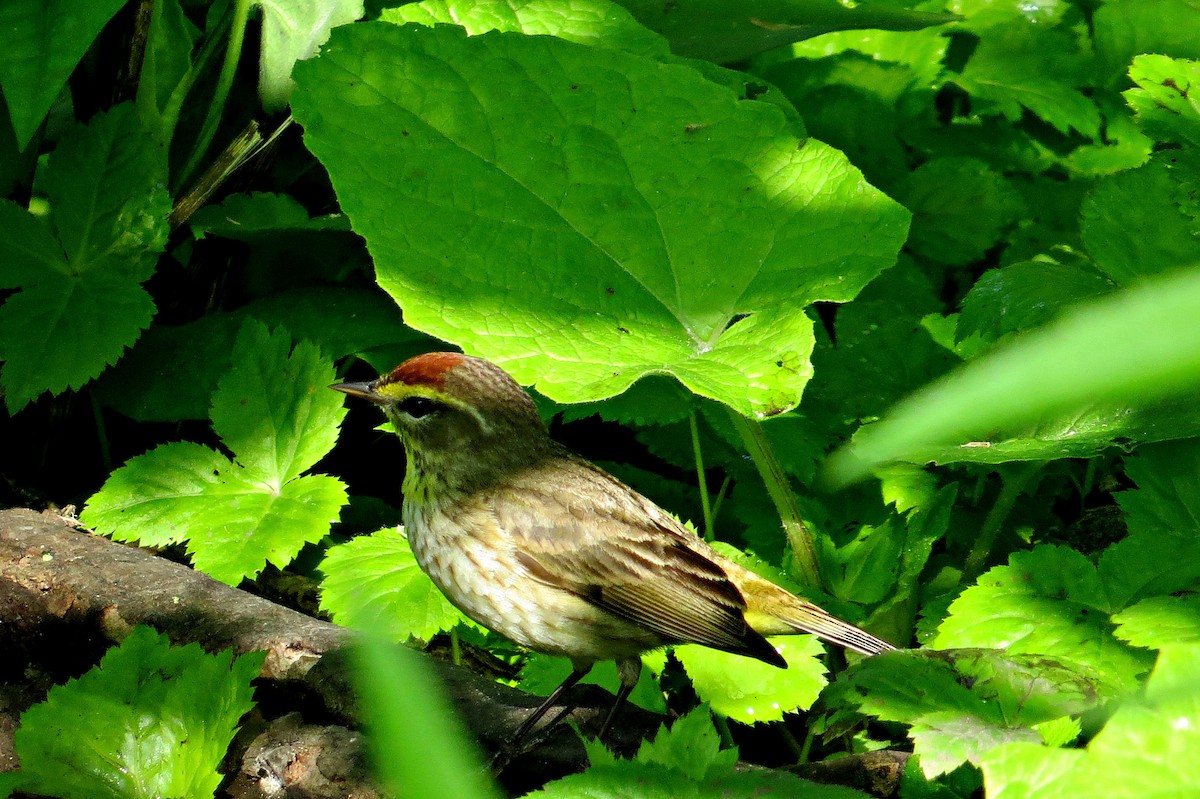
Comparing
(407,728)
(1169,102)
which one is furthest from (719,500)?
(407,728)

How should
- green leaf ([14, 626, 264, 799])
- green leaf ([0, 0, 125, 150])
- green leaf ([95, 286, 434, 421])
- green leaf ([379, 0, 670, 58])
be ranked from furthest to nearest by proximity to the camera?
1. green leaf ([379, 0, 670, 58])
2. green leaf ([95, 286, 434, 421])
3. green leaf ([0, 0, 125, 150])
4. green leaf ([14, 626, 264, 799])

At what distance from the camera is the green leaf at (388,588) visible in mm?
3068

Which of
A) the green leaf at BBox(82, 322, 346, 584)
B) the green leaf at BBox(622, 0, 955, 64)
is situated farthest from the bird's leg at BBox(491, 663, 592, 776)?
the green leaf at BBox(622, 0, 955, 64)

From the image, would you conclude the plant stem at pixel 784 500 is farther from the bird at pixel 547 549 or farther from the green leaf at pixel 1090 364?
the green leaf at pixel 1090 364

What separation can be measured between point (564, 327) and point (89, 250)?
62.7 inches

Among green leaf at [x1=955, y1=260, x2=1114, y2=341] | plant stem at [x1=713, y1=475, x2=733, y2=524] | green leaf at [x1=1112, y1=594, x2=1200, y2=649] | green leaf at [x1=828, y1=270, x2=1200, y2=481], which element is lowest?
plant stem at [x1=713, y1=475, x2=733, y2=524]

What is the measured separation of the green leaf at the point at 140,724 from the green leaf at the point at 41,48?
1.51 m

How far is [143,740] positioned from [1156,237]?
9.80 feet

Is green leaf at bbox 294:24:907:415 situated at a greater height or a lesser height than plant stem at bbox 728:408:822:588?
greater

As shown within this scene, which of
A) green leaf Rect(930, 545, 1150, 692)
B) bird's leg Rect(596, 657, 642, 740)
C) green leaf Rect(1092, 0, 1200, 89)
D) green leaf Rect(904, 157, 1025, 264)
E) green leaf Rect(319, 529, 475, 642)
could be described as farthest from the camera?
green leaf Rect(1092, 0, 1200, 89)

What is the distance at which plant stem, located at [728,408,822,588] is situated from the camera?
336 cm

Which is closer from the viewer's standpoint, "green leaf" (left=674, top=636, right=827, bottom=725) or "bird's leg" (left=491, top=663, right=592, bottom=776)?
"bird's leg" (left=491, top=663, right=592, bottom=776)

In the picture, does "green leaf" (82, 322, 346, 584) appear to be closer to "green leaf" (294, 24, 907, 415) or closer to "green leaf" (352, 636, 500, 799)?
"green leaf" (294, 24, 907, 415)

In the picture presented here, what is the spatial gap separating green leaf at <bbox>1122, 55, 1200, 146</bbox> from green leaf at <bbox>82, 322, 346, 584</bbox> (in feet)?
8.29
